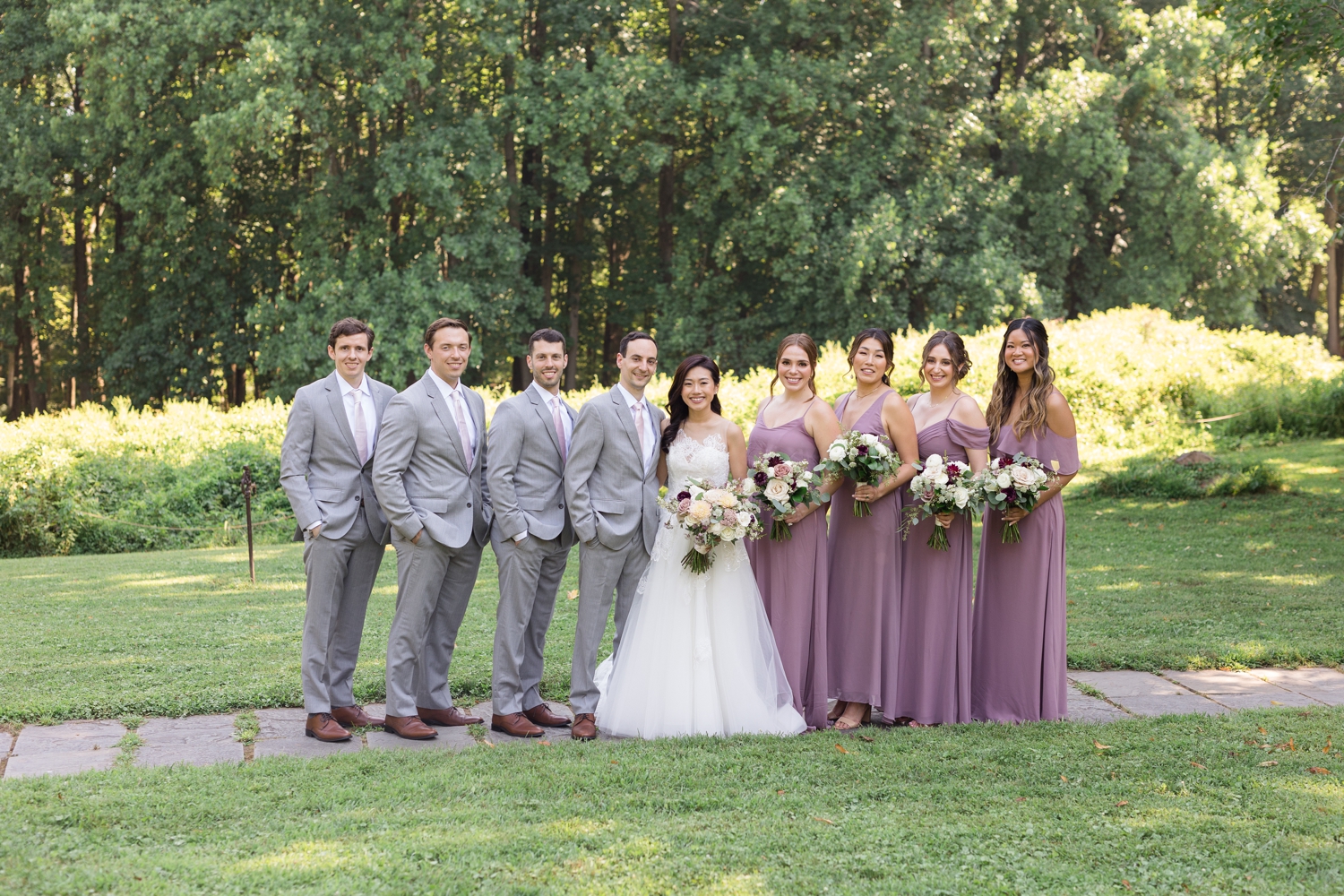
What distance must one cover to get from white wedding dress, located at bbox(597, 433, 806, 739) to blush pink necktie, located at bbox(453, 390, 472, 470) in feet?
3.69

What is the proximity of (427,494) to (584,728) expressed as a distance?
153 cm

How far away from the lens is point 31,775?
205 inches

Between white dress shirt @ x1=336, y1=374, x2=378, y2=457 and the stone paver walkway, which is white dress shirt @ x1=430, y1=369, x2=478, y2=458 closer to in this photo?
white dress shirt @ x1=336, y1=374, x2=378, y2=457

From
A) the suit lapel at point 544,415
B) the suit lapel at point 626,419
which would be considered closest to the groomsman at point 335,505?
the suit lapel at point 544,415

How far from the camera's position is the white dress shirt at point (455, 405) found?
20.1 feet

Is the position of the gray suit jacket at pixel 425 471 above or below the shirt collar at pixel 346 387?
below

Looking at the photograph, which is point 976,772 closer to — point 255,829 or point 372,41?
point 255,829

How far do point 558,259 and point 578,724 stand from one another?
29.3m

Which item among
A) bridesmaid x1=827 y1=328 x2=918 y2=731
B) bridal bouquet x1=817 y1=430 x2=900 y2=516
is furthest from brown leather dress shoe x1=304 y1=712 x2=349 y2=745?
bridal bouquet x1=817 y1=430 x2=900 y2=516

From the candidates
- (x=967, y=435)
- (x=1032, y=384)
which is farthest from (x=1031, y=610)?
(x=1032, y=384)

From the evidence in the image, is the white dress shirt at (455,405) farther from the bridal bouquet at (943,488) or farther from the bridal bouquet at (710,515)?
the bridal bouquet at (943,488)

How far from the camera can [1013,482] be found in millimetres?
5953

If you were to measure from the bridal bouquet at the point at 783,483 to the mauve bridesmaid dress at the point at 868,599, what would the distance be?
0.42 m

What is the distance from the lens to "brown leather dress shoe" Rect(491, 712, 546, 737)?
6.06 m
